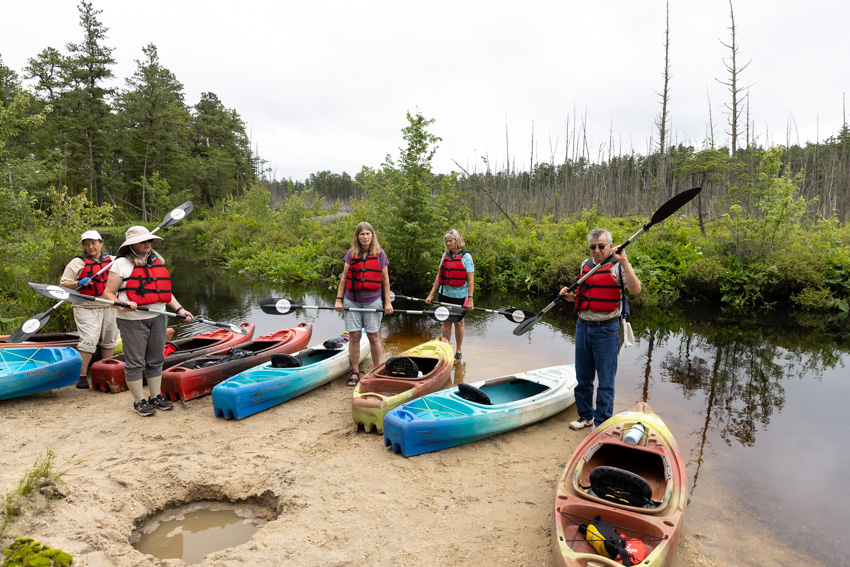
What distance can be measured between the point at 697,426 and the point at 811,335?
6.34 meters

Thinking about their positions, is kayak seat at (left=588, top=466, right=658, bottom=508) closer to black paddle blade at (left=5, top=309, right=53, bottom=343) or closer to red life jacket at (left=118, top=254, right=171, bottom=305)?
red life jacket at (left=118, top=254, right=171, bottom=305)

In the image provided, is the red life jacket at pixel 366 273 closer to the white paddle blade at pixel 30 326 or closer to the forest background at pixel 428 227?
the white paddle blade at pixel 30 326

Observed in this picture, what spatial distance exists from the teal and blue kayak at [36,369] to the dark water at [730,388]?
3564mm

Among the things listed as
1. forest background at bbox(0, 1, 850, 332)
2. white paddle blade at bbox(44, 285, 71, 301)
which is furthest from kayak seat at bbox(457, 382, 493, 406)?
forest background at bbox(0, 1, 850, 332)

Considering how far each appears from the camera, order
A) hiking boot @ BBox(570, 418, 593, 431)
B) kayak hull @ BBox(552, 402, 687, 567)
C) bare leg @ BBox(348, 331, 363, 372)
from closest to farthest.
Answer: kayak hull @ BBox(552, 402, 687, 567), hiking boot @ BBox(570, 418, 593, 431), bare leg @ BBox(348, 331, 363, 372)

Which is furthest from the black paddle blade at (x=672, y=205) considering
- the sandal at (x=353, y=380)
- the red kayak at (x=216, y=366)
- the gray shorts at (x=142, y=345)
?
the gray shorts at (x=142, y=345)

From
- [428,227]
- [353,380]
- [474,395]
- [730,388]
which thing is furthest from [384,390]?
[428,227]

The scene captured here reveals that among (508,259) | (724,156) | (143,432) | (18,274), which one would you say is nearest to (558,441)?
(143,432)

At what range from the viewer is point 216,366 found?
18.1 feet

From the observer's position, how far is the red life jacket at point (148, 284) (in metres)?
4.53

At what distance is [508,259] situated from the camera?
48.5 ft

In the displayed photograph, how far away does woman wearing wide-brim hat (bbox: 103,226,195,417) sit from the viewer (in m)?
4.52

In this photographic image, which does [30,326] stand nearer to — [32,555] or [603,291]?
[32,555]

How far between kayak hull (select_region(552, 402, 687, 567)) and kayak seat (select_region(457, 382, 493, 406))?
1081 millimetres
